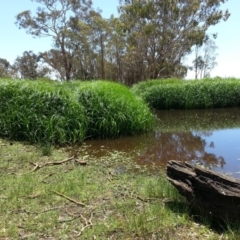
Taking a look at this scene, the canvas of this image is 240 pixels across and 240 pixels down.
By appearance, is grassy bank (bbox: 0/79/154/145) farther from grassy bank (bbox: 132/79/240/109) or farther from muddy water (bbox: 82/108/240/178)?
grassy bank (bbox: 132/79/240/109)

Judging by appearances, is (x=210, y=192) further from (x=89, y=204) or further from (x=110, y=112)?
(x=110, y=112)

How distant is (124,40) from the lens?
78.5ft

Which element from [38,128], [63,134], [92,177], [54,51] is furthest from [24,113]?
[54,51]

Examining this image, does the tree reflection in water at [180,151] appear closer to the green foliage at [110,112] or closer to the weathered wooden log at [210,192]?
the green foliage at [110,112]

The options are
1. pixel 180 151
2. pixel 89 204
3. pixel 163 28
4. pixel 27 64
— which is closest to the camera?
pixel 89 204

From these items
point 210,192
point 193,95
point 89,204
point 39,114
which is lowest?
point 89,204

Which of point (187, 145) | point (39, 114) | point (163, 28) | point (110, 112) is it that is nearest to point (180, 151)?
point (187, 145)

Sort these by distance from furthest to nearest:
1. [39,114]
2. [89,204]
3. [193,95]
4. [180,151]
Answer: [193,95] < [39,114] < [180,151] < [89,204]

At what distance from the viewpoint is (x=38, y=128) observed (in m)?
5.46

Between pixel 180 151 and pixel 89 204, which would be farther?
pixel 180 151

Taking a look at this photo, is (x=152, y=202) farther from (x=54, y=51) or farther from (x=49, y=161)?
(x=54, y=51)

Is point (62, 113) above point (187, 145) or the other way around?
above

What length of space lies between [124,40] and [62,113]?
19.2m

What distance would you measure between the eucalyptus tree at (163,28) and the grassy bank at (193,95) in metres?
7.70
